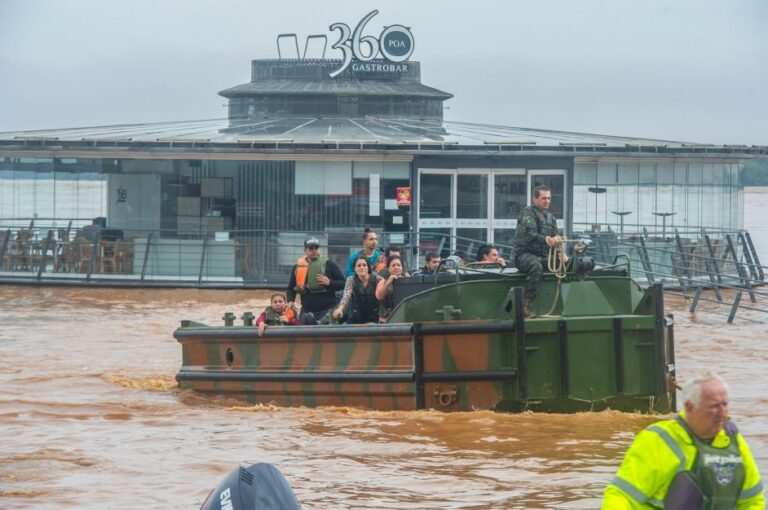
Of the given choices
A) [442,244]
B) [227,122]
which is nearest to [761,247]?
[227,122]

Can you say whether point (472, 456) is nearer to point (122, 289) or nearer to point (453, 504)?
point (453, 504)

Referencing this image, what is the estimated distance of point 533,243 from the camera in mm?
14180

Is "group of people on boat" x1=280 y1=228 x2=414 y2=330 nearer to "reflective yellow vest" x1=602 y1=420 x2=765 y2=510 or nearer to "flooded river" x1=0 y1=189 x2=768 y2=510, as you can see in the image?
"flooded river" x1=0 y1=189 x2=768 y2=510

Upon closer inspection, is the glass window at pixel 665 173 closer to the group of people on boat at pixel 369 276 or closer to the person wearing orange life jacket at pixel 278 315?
the group of people on boat at pixel 369 276

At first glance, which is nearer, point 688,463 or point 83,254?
point 688,463

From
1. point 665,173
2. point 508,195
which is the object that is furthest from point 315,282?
point 665,173

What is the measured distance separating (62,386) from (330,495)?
8.00m

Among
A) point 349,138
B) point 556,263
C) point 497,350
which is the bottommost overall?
point 497,350

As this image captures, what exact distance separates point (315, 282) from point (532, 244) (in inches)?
118

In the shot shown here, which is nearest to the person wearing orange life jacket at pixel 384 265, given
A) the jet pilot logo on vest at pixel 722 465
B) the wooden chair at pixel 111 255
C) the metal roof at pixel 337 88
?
the jet pilot logo on vest at pixel 722 465

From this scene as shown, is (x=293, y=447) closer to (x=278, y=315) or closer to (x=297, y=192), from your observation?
(x=278, y=315)

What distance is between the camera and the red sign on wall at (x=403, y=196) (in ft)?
103

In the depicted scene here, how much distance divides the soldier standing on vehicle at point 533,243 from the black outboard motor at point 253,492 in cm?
815

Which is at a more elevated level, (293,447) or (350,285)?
(350,285)
